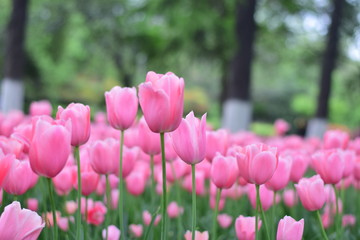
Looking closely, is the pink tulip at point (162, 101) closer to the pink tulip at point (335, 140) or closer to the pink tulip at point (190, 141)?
the pink tulip at point (190, 141)

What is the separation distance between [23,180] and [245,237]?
761 millimetres

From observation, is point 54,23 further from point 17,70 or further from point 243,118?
point 243,118

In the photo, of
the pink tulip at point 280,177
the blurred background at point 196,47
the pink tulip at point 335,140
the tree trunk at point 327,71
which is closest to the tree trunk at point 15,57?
the blurred background at point 196,47

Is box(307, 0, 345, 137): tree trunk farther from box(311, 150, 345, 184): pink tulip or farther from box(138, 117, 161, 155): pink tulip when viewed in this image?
box(138, 117, 161, 155): pink tulip

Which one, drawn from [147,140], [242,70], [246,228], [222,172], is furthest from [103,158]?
[242,70]

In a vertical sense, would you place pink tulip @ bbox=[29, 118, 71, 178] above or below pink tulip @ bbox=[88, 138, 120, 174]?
above

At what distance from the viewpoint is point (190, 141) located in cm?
146

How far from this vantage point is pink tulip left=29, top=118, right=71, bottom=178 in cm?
132

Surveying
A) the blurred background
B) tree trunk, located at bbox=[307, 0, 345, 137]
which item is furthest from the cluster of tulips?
tree trunk, located at bbox=[307, 0, 345, 137]

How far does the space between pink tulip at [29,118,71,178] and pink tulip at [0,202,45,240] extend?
5.3 inches

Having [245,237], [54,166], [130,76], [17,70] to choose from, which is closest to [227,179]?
[245,237]

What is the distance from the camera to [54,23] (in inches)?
812

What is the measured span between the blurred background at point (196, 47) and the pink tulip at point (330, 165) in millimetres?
7095

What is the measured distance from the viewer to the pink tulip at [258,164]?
5.03ft
